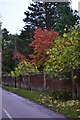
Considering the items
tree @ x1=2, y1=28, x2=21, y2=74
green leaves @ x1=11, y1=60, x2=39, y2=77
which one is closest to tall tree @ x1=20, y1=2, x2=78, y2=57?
tree @ x1=2, y1=28, x2=21, y2=74

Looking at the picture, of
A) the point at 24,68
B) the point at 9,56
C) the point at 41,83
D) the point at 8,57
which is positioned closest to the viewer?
the point at 41,83

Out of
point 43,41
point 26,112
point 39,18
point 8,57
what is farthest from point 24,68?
point 26,112

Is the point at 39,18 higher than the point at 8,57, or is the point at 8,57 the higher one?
the point at 39,18

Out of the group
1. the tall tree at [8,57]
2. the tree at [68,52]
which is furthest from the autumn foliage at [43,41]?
the tall tree at [8,57]

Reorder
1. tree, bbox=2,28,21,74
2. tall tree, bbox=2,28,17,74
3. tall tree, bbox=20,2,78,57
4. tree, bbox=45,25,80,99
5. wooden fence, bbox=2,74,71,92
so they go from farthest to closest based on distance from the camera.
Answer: tall tree, bbox=2,28,17,74 → tree, bbox=2,28,21,74 → tall tree, bbox=20,2,78,57 → wooden fence, bbox=2,74,71,92 → tree, bbox=45,25,80,99

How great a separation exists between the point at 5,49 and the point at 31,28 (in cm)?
1158

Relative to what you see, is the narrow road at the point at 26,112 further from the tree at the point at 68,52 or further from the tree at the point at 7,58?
the tree at the point at 7,58

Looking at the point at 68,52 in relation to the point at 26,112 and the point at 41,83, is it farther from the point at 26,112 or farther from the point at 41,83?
the point at 41,83

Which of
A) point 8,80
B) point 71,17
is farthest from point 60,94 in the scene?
point 8,80

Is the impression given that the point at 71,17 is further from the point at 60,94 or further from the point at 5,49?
the point at 60,94

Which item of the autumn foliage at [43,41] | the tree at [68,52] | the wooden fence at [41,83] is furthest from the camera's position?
the autumn foliage at [43,41]

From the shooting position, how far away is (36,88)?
40.4 m

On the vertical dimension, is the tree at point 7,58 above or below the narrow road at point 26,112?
above

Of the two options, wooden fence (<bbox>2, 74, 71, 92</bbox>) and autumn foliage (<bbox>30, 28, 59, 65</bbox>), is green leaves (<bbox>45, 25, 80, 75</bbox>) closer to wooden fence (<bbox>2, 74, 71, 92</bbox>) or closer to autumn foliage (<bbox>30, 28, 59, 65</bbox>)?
wooden fence (<bbox>2, 74, 71, 92</bbox>)
